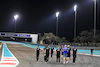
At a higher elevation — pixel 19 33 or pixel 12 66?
pixel 19 33

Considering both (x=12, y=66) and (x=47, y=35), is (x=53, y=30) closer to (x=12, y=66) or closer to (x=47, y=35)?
(x=47, y=35)

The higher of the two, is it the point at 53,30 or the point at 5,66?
the point at 53,30

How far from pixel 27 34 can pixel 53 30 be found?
66.5 feet

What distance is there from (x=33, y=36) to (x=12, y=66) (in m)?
46.6

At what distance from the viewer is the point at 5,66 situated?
10.1m

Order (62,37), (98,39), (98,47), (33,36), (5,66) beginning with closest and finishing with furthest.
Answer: (5,66) < (98,47) < (98,39) < (33,36) < (62,37)

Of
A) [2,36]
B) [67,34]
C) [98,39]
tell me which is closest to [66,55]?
[98,39]

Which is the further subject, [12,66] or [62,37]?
[62,37]

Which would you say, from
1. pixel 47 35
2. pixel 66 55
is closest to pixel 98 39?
pixel 47 35

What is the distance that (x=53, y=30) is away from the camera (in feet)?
246

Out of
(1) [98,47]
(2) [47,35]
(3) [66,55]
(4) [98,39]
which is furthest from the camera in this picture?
(2) [47,35]

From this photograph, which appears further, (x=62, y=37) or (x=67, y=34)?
(x=67, y=34)

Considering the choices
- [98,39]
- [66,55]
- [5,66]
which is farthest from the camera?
[98,39]

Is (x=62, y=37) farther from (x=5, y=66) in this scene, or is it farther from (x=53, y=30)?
(x=5, y=66)
